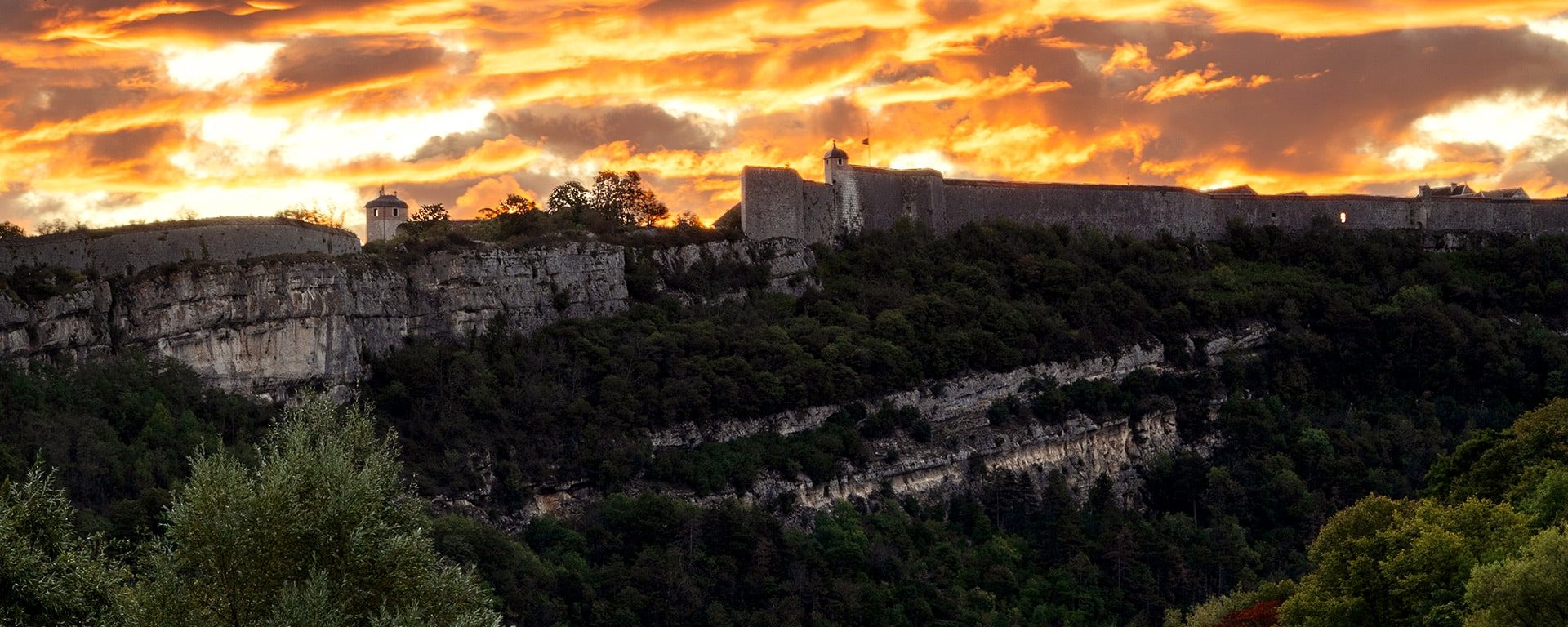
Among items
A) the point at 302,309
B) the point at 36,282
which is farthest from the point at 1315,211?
the point at 36,282

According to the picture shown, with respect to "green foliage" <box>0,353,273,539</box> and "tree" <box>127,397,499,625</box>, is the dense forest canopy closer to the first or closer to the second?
"green foliage" <box>0,353,273,539</box>

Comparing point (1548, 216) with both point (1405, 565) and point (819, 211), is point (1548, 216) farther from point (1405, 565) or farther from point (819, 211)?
point (1405, 565)

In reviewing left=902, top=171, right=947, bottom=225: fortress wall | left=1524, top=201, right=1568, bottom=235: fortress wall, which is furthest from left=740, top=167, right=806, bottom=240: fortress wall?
left=1524, top=201, right=1568, bottom=235: fortress wall

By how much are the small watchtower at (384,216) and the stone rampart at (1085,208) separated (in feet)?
39.8

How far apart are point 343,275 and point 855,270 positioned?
21.4m

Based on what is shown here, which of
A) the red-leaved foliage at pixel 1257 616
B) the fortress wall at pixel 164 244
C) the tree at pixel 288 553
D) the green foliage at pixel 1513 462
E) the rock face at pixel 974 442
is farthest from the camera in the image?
the rock face at pixel 974 442

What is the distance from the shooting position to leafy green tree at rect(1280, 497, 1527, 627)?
49969 millimetres

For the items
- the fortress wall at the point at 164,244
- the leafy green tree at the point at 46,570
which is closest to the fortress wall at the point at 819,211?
the fortress wall at the point at 164,244

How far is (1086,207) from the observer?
101938mm

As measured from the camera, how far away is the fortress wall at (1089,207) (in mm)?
99375

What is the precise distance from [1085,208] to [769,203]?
1539 cm

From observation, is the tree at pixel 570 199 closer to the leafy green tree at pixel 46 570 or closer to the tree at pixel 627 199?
the tree at pixel 627 199

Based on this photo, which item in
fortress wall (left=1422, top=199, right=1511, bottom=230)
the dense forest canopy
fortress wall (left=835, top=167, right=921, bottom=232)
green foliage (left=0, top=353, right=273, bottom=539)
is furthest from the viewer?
fortress wall (left=1422, top=199, right=1511, bottom=230)

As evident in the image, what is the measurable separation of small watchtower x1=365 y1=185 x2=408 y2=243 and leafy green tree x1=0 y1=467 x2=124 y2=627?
56.3 meters
